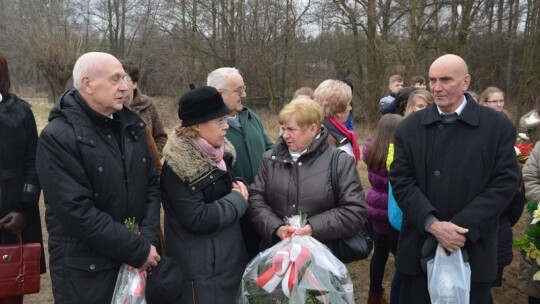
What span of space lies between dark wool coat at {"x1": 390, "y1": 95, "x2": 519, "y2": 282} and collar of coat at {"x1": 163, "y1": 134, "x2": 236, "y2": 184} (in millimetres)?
1184

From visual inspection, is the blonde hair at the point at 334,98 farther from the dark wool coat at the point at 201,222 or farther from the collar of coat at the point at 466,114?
the dark wool coat at the point at 201,222

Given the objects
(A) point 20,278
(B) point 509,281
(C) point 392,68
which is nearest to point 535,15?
(C) point 392,68

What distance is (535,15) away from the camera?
14.4 meters

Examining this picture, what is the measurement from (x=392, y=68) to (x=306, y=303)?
14.8m

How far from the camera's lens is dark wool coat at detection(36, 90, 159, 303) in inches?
86.5

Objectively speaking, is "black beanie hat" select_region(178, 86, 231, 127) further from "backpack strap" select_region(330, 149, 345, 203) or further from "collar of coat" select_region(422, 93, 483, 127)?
"collar of coat" select_region(422, 93, 483, 127)

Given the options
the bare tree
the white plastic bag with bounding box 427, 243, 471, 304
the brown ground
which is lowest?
the brown ground

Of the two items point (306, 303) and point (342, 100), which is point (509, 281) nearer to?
point (342, 100)

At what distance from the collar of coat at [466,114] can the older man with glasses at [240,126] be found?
121cm

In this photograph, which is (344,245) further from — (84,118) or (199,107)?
(84,118)

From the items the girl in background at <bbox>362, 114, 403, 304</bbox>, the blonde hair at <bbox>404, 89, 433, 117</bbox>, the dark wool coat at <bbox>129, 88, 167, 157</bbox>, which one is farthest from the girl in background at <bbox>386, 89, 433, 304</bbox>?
the dark wool coat at <bbox>129, 88, 167, 157</bbox>

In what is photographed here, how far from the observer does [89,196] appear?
224 cm

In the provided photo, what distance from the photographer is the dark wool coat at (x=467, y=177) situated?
2.61 metres

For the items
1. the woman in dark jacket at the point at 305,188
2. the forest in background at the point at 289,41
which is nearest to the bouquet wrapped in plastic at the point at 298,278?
the woman in dark jacket at the point at 305,188
